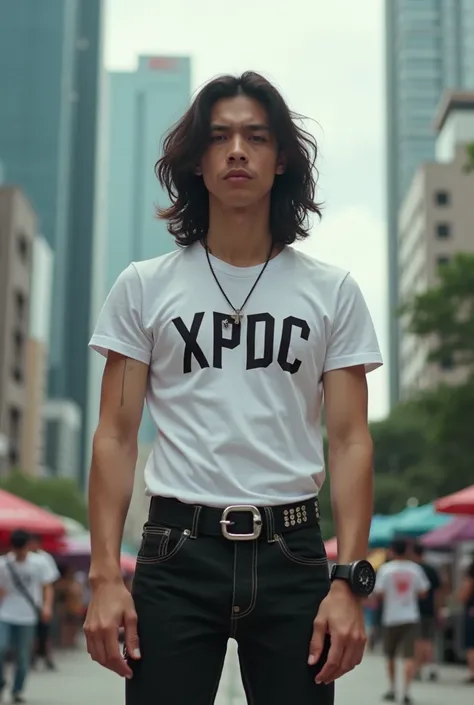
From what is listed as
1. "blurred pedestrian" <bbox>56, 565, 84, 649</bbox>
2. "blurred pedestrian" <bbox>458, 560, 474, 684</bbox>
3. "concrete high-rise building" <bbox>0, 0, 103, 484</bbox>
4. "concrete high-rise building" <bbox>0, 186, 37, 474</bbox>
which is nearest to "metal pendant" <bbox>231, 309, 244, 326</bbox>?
"blurred pedestrian" <bbox>458, 560, 474, 684</bbox>

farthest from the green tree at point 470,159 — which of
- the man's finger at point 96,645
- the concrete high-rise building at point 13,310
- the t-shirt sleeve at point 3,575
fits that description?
the concrete high-rise building at point 13,310

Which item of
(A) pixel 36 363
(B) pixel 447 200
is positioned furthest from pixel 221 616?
(B) pixel 447 200

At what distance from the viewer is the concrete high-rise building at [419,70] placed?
160 m

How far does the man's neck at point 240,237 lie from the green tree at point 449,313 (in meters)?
28.5

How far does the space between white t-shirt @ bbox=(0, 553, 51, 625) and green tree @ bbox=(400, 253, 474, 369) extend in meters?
20.4

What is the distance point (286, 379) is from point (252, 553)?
41 cm

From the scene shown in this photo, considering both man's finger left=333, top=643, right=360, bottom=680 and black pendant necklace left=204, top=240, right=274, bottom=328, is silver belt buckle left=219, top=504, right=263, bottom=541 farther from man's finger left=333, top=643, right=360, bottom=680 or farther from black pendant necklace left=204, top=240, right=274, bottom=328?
black pendant necklace left=204, top=240, right=274, bottom=328

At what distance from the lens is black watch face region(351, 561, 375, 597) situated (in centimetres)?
267

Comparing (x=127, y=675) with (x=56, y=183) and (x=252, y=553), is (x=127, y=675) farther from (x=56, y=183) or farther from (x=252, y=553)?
(x=56, y=183)

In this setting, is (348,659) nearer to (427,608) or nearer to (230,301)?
(230,301)

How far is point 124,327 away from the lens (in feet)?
9.60

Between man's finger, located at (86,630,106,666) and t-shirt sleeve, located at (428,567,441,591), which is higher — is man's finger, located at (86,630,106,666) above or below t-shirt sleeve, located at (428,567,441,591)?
above

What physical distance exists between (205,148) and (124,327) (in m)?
0.50

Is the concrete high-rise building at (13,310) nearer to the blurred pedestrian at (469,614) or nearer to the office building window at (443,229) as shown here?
the office building window at (443,229)
